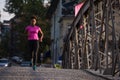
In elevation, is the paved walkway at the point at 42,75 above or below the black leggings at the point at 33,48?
below

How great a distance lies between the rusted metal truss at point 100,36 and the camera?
12836mm

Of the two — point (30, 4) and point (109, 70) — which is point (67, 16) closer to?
point (30, 4)

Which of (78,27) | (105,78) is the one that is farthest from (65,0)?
(105,78)

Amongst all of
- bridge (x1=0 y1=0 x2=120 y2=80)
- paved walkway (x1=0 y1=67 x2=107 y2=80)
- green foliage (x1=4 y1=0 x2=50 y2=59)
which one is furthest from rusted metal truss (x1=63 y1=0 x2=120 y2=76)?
green foliage (x1=4 y1=0 x2=50 y2=59)

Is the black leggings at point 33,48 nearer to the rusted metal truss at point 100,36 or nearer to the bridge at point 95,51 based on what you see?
the bridge at point 95,51

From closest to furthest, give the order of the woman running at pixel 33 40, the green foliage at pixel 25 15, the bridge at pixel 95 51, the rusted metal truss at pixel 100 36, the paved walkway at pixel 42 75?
the paved walkway at pixel 42 75, the bridge at pixel 95 51, the rusted metal truss at pixel 100 36, the woman running at pixel 33 40, the green foliage at pixel 25 15

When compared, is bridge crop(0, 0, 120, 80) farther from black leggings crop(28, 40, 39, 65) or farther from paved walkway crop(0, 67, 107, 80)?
black leggings crop(28, 40, 39, 65)

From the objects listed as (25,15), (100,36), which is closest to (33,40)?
(100,36)

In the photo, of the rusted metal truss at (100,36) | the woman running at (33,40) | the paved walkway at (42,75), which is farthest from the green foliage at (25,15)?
the paved walkway at (42,75)

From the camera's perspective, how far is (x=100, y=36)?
14.8 m

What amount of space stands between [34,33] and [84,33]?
17.0ft

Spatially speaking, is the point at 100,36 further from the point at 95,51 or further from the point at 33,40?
the point at 33,40

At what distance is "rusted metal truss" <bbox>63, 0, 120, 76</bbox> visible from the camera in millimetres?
A: 12836

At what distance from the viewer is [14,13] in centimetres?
8600
